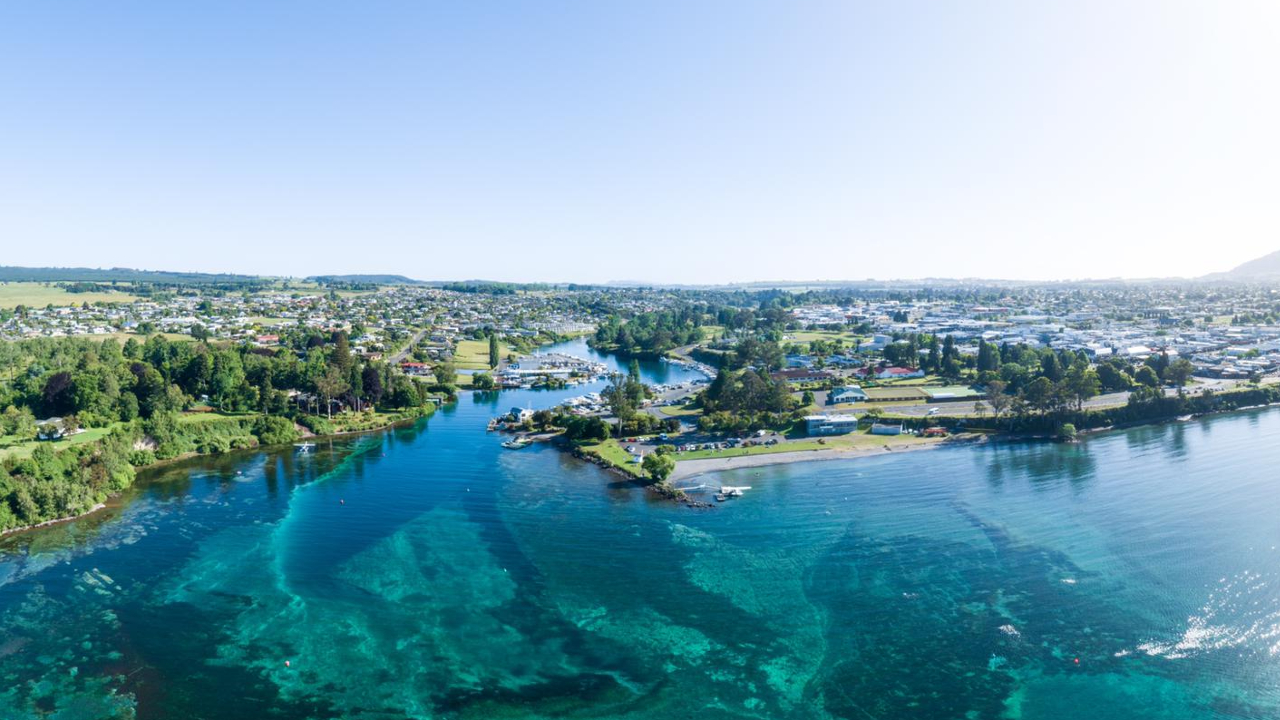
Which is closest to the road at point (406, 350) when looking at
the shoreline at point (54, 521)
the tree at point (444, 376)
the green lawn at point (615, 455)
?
the tree at point (444, 376)

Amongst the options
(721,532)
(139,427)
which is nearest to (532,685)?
(721,532)

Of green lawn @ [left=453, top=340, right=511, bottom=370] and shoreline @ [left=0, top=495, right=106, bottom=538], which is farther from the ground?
green lawn @ [left=453, top=340, right=511, bottom=370]

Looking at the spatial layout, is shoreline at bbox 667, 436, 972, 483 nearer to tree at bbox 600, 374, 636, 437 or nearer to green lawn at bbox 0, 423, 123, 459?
tree at bbox 600, 374, 636, 437

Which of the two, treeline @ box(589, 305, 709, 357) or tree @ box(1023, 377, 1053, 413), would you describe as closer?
tree @ box(1023, 377, 1053, 413)

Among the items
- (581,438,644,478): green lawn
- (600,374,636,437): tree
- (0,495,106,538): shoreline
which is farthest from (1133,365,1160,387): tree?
(0,495,106,538): shoreline

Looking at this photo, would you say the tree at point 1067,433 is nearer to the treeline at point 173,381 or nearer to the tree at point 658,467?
the tree at point 658,467

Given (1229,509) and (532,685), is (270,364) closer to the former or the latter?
(532,685)

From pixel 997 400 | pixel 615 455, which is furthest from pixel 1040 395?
pixel 615 455
